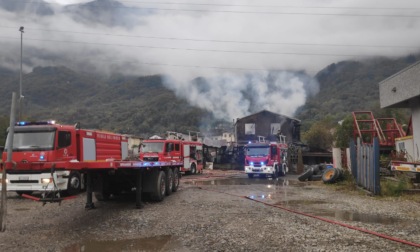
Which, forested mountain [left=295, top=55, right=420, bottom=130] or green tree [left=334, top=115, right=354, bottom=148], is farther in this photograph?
forested mountain [left=295, top=55, right=420, bottom=130]

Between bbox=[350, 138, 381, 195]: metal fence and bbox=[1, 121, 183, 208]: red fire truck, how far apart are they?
695 centimetres

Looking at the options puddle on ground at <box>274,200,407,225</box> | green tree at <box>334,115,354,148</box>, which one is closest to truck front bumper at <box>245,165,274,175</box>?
puddle on ground at <box>274,200,407,225</box>

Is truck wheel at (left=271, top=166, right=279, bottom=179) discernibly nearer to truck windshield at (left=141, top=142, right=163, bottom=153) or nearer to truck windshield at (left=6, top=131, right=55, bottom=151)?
truck windshield at (left=141, top=142, right=163, bottom=153)

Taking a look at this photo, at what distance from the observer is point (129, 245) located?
6.55 m

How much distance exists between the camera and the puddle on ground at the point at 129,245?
20.8 feet

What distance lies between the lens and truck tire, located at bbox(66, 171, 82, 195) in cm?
749

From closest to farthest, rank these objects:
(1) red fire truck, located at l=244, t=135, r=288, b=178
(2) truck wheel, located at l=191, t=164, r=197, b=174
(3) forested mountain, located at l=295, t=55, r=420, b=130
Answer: (1) red fire truck, located at l=244, t=135, r=288, b=178 → (2) truck wheel, located at l=191, t=164, r=197, b=174 → (3) forested mountain, located at l=295, t=55, r=420, b=130

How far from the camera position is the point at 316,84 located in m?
87.9

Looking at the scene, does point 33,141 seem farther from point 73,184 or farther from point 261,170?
point 261,170

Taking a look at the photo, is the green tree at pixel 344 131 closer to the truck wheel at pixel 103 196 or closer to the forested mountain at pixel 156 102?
the forested mountain at pixel 156 102

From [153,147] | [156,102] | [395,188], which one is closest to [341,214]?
[395,188]

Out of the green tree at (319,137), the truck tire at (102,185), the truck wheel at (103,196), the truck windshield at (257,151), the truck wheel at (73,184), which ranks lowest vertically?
the truck wheel at (103,196)

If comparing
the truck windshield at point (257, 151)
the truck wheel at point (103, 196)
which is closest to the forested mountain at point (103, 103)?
the truck windshield at point (257, 151)

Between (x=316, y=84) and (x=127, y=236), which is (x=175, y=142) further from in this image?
(x=316, y=84)
